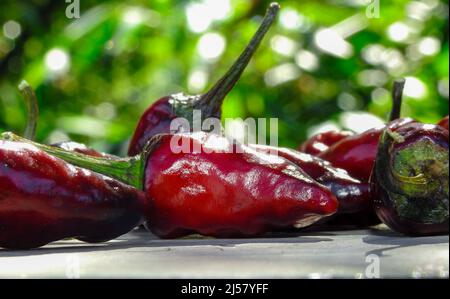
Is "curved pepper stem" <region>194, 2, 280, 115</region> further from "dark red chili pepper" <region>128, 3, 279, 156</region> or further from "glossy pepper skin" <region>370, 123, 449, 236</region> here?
"glossy pepper skin" <region>370, 123, 449, 236</region>

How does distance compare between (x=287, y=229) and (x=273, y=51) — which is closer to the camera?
(x=287, y=229)

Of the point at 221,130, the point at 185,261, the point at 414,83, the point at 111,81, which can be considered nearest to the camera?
the point at 185,261

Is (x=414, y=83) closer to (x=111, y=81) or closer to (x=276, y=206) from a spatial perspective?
(x=111, y=81)

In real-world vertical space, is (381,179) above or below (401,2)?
below

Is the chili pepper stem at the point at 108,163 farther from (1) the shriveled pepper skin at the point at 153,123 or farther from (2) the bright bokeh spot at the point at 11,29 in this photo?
(2) the bright bokeh spot at the point at 11,29

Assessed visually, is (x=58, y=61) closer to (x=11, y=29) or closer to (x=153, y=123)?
(x=11, y=29)

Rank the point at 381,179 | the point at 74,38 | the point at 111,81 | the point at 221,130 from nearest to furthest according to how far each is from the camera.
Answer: the point at 381,179, the point at 221,130, the point at 74,38, the point at 111,81
